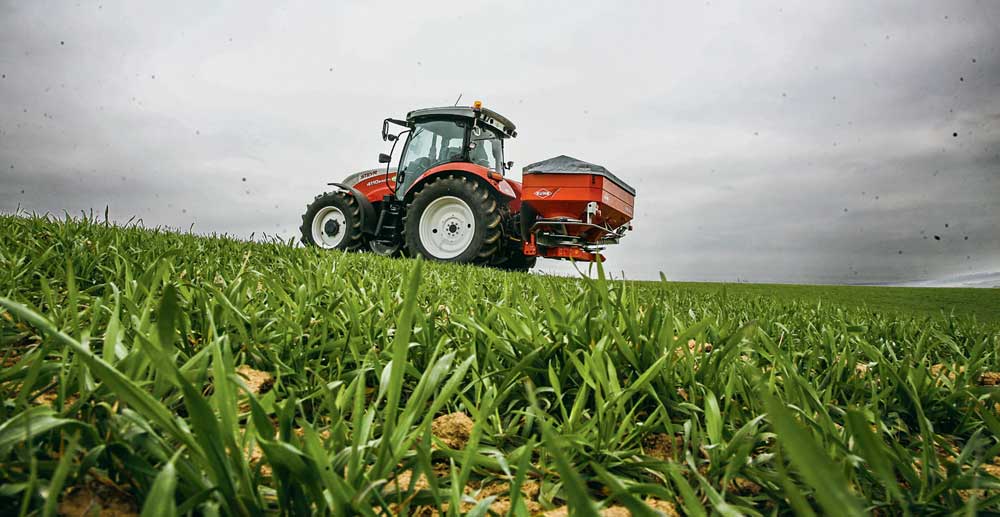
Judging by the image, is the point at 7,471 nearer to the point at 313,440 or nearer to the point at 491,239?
the point at 313,440

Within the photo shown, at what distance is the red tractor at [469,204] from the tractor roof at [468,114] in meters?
0.02

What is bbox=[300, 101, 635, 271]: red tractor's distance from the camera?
6.67 meters

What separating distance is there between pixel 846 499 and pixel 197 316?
1.49m

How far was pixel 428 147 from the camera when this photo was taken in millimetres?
8344

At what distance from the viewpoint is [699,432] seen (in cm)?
103

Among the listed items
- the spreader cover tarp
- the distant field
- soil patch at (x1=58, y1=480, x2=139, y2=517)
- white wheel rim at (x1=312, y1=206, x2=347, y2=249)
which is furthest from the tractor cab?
soil patch at (x1=58, y1=480, x2=139, y2=517)

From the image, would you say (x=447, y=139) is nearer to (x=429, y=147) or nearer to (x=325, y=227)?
(x=429, y=147)

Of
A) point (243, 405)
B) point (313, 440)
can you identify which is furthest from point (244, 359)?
point (313, 440)

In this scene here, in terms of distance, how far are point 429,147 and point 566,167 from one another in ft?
8.63

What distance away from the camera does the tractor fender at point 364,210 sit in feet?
26.5

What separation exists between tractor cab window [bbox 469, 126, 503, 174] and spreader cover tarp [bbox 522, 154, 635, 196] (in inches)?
58.3

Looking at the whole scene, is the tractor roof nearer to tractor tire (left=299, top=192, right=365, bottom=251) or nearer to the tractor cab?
the tractor cab

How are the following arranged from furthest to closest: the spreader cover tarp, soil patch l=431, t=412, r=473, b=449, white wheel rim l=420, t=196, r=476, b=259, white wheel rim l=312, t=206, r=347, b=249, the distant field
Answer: white wheel rim l=312, t=206, r=347, b=249, white wheel rim l=420, t=196, r=476, b=259, the spreader cover tarp, the distant field, soil patch l=431, t=412, r=473, b=449

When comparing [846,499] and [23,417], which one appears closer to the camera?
[846,499]
